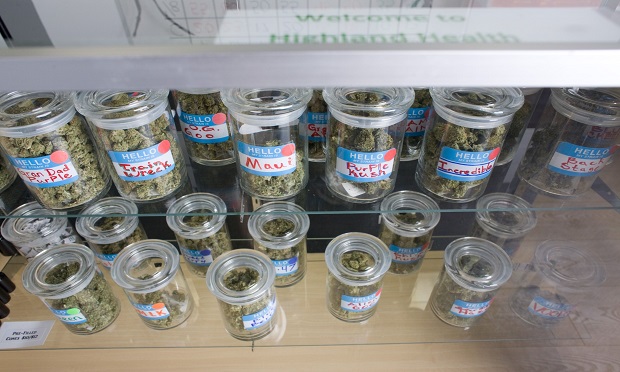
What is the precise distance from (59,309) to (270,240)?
0.39 m

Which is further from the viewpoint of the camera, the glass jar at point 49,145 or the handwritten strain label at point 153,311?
the handwritten strain label at point 153,311

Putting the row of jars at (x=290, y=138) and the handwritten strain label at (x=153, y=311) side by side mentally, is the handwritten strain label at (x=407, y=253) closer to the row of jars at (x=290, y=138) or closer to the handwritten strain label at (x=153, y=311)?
the row of jars at (x=290, y=138)

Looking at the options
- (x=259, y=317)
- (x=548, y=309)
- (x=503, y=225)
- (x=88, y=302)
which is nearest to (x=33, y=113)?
(x=88, y=302)

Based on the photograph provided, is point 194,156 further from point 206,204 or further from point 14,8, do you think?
point 14,8

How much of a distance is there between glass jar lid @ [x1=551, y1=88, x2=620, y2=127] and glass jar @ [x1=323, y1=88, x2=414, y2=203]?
242 mm

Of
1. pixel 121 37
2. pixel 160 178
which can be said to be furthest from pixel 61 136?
pixel 121 37

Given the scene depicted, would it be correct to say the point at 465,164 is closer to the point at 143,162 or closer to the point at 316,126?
the point at 316,126

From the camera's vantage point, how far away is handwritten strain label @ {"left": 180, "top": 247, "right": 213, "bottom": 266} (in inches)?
32.1

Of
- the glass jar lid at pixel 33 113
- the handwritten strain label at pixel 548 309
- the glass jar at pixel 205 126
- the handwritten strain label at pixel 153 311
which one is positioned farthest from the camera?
the handwritten strain label at pixel 548 309

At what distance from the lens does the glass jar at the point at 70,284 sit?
0.69 m

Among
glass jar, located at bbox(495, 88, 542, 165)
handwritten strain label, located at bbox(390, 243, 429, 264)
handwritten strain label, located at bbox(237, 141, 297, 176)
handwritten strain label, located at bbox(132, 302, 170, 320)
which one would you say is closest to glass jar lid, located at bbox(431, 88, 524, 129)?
glass jar, located at bbox(495, 88, 542, 165)

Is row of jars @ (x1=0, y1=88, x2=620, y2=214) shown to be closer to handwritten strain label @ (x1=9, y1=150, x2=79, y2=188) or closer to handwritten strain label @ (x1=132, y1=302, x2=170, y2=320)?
handwritten strain label @ (x1=9, y1=150, x2=79, y2=188)

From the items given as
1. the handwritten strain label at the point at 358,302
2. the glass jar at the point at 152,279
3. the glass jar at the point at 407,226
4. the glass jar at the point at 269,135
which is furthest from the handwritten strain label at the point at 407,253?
the glass jar at the point at 152,279

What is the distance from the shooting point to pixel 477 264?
771mm
